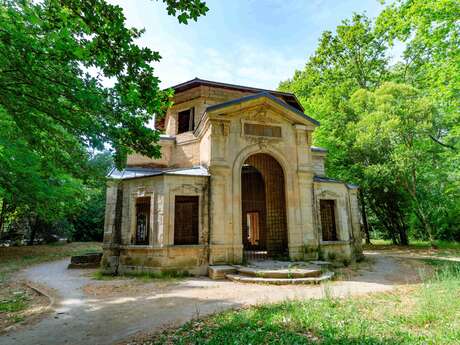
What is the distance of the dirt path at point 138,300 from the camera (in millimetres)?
4926

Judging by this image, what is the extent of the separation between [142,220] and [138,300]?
6.21 metres

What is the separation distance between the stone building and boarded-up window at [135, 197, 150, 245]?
0.15 feet

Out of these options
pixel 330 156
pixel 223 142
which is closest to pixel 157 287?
pixel 223 142

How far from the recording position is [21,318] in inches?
233

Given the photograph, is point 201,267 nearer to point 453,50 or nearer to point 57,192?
point 57,192

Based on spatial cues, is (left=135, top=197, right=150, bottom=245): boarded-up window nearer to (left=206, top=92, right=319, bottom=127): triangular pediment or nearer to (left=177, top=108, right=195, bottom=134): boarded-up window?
(left=206, top=92, right=319, bottom=127): triangular pediment

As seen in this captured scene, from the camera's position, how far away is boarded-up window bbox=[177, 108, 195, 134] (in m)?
16.0

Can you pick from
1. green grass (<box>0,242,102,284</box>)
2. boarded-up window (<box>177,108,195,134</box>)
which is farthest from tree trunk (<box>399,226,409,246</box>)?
green grass (<box>0,242,102,284</box>)

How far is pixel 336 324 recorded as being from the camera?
476cm

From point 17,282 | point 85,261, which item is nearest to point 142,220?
point 85,261

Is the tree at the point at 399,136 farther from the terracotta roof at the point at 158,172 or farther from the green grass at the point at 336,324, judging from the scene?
the green grass at the point at 336,324

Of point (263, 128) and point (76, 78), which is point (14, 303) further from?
point (263, 128)

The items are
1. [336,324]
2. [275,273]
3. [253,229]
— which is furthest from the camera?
[253,229]

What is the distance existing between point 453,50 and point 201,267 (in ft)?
49.9
